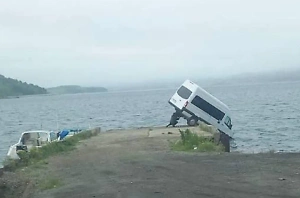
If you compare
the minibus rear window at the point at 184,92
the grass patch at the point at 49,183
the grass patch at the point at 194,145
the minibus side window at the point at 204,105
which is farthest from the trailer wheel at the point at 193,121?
the grass patch at the point at 49,183

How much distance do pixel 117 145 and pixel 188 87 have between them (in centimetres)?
1310

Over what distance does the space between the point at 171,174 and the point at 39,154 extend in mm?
8016

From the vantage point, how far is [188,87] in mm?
39375

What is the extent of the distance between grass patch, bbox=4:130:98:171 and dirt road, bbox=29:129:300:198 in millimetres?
684

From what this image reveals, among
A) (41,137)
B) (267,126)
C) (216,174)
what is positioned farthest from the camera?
(267,126)

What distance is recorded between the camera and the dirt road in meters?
13.8

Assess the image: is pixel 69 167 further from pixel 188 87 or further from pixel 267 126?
pixel 267 126

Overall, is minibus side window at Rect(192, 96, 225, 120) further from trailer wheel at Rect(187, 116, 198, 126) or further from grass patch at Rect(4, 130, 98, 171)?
grass patch at Rect(4, 130, 98, 171)

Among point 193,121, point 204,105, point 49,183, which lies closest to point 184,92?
point 204,105

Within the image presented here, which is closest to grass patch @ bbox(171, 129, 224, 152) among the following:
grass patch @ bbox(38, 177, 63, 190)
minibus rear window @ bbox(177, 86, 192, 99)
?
grass patch @ bbox(38, 177, 63, 190)

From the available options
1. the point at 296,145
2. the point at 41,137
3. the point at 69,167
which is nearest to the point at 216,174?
the point at 69,167

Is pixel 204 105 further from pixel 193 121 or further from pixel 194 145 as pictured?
pixel 194 145

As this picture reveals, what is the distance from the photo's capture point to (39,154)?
75.6ft

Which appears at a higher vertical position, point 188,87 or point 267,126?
point 188,87
